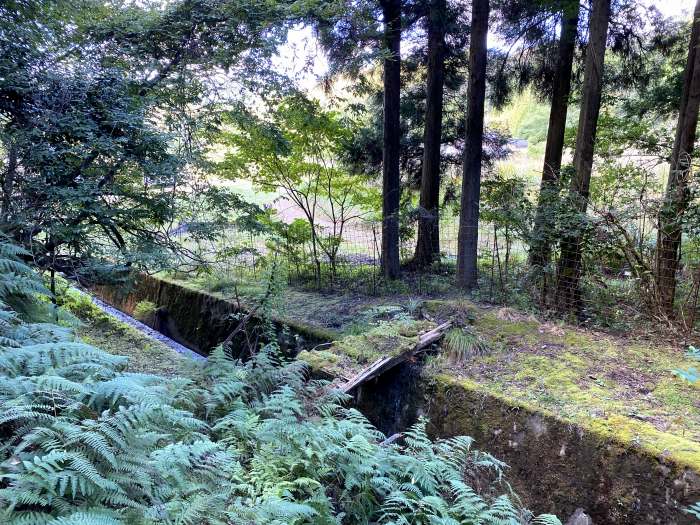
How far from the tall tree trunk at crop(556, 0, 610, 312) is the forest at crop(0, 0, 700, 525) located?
33 millimetres

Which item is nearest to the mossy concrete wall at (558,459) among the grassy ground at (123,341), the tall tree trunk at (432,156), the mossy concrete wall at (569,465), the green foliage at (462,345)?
the mossy concrete wall at (569,465)

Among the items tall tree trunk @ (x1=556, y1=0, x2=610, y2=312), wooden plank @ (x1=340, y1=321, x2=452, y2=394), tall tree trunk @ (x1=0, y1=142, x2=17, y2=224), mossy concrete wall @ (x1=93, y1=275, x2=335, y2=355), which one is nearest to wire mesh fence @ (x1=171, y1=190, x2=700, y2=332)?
tall tree trunk @ (x1=556, y1=0, x2=610, y2=312)

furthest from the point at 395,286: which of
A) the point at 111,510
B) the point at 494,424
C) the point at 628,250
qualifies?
the point at 111,510

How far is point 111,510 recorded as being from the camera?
4.39 ft

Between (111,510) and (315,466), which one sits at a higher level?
(111,510)

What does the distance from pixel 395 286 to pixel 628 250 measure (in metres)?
3.88

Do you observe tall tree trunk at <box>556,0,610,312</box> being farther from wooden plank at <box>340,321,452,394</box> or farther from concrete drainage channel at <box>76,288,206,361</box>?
concrete drainage channel at <box>76,288,206,361</box>

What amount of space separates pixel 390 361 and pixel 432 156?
18.3ft

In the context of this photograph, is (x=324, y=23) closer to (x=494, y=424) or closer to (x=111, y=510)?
(x=494, y=424)

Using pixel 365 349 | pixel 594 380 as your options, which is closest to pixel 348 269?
pixel 365 349

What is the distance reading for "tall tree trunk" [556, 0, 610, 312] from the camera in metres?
4.93

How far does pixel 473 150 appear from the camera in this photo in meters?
6.64

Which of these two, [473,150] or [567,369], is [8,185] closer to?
[567,369]

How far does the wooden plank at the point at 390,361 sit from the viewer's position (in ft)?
12.5
